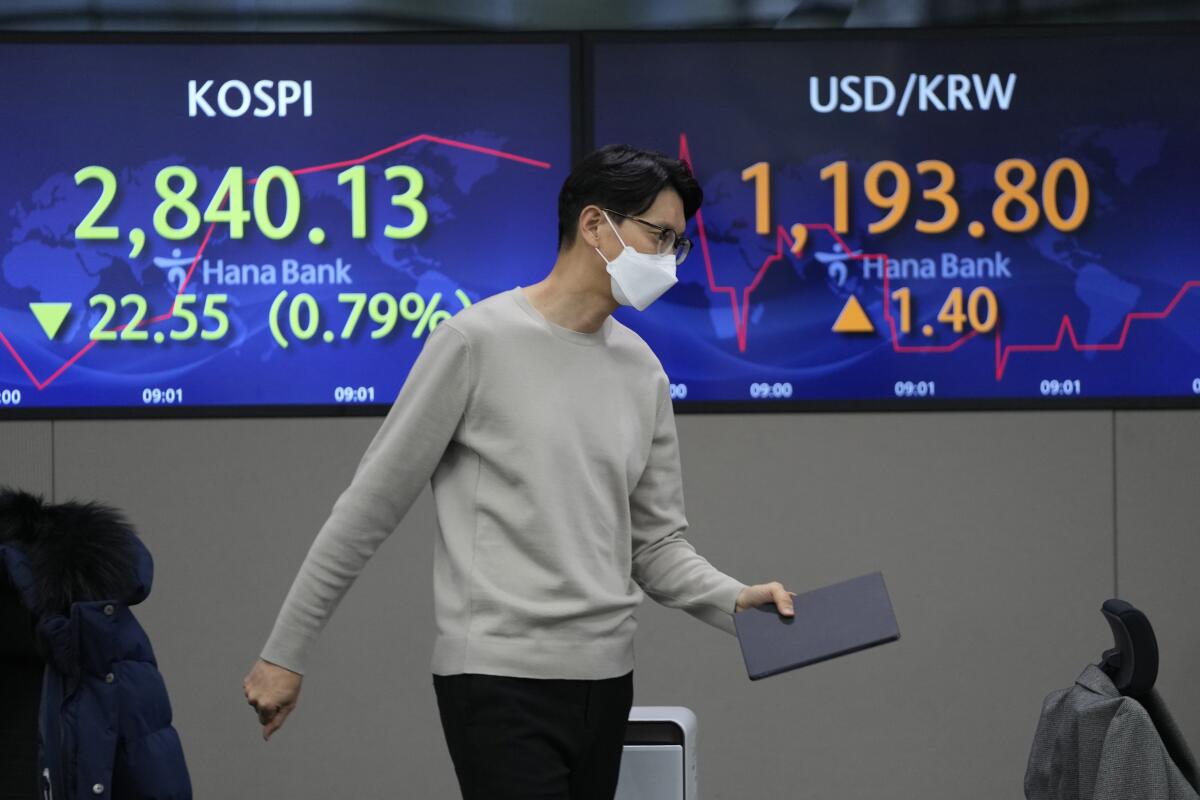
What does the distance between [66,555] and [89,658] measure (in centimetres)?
19

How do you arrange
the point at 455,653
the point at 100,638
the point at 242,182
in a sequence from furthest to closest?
1. the point at 242,182
2. the point at 100,638
3. the point at 455,653

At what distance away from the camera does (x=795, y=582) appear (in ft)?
13.9

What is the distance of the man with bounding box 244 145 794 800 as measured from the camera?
6.84 ft

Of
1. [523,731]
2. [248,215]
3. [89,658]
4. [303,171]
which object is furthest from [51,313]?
[523,731]

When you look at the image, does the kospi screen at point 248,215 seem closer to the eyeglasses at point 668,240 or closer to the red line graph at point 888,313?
the red line graph at point 888,313

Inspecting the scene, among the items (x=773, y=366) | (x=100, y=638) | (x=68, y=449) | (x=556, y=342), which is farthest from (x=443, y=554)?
(x=68, y=449)

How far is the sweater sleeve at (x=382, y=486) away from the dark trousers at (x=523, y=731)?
205mm

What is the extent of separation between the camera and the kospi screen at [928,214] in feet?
13.5

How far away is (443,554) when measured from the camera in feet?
7.13

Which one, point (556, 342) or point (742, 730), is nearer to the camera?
point (556, 342)

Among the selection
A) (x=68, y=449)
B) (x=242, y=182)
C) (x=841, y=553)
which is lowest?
(x=841, y=553)

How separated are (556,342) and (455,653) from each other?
18.4 inches

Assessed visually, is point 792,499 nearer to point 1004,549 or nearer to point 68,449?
point 1004,549

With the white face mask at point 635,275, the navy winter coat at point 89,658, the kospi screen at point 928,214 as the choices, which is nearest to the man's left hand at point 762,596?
the white face mask at point 635,275
